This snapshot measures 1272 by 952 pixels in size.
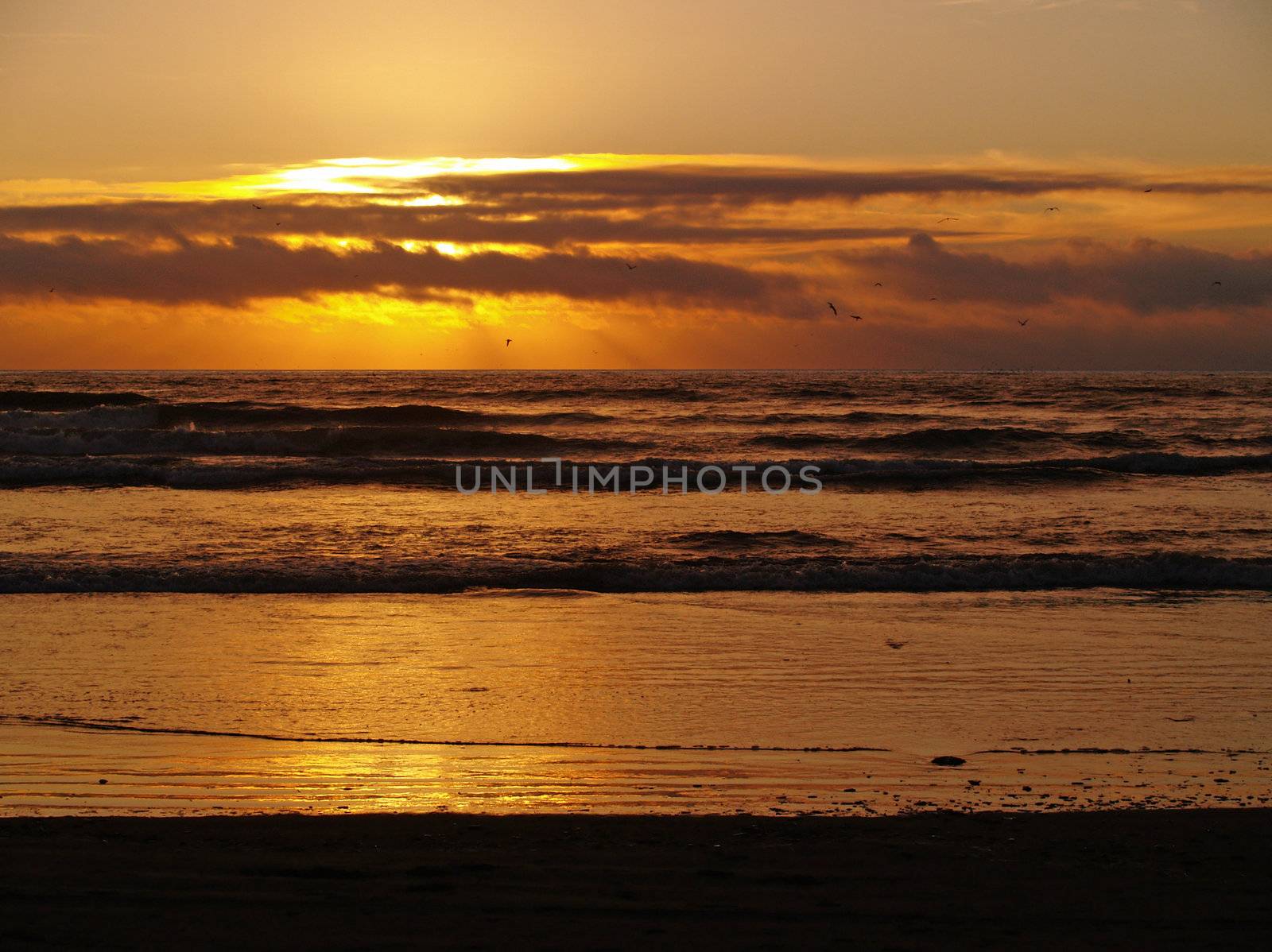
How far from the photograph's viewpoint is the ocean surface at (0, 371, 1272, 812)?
6102 millimetres

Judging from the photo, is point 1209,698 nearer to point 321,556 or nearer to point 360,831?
point 360,831

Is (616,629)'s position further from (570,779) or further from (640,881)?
(640,881)

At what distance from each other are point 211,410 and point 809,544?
28497mm

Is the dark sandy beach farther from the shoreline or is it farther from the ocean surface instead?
the ocean surface

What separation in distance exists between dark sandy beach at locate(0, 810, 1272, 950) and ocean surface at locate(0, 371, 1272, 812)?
0.46m

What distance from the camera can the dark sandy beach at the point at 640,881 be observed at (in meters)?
4.04

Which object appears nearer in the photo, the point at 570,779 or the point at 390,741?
the point at 570,779

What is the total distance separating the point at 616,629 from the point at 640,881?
5.20 m

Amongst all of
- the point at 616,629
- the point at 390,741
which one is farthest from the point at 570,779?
the point at 616,629

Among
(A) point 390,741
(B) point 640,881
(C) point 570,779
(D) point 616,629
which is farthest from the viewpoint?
(D) point 616,629

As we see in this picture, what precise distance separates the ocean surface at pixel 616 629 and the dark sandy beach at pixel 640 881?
1.51ft

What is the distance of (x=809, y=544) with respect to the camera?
14484 mm

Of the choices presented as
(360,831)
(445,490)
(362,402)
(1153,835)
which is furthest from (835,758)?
(362,402)

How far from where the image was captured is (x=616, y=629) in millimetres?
9664
